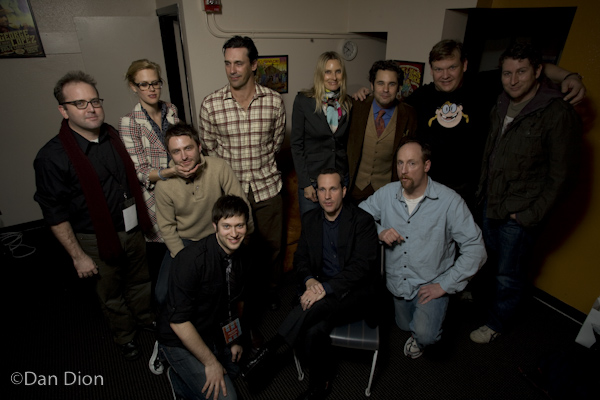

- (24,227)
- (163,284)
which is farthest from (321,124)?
(24,227)

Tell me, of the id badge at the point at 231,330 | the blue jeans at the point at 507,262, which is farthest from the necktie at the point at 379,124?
the id badge at the point at 231,330

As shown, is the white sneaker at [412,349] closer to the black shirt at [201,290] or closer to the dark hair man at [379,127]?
the dark hair man at [379,127]

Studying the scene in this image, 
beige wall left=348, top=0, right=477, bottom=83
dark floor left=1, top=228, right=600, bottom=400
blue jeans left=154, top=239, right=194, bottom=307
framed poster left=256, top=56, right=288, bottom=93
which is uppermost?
beige wall left=348, top=0, right=477, bottom=83

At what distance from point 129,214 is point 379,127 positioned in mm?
1848

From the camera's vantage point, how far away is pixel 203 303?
1.89 meters

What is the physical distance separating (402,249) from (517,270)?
876 millimetres

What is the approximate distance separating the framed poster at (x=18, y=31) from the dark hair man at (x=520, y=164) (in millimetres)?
4346

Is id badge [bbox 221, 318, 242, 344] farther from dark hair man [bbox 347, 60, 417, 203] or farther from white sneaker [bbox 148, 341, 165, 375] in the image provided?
dark hair man [bbox 347, 60, 417, 203]

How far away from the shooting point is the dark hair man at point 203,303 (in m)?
1.79

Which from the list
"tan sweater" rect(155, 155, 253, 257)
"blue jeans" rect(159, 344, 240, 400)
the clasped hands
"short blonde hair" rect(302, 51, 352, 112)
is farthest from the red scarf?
"short blonde hair" rect(302, 51, 352, 112)

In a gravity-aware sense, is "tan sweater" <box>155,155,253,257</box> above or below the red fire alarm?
below

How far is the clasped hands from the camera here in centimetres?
202

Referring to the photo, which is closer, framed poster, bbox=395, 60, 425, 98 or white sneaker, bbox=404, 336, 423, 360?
white sneaker, bbox=404, 336, 423, 360

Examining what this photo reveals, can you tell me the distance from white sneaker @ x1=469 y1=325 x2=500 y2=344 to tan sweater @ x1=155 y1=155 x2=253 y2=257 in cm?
192
